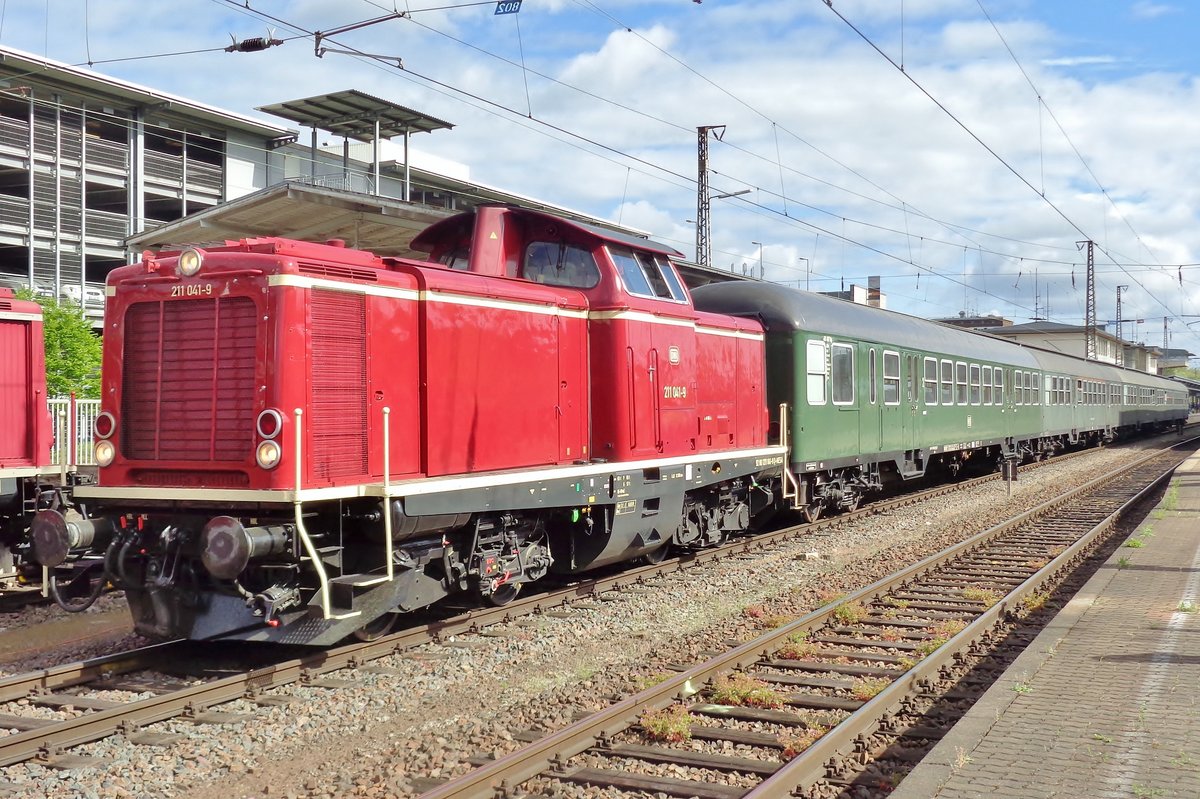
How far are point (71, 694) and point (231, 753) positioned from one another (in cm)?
179

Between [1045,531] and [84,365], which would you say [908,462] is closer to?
[1045,531]

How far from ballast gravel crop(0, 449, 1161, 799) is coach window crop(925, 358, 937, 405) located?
27.4 feet

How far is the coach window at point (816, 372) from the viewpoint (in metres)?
14.4

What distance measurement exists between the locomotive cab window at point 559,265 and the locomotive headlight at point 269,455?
12.0 feet

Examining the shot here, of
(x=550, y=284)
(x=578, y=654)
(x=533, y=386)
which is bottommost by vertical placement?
(x=578, y=654)

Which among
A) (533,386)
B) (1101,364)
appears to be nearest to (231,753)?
(533,386)

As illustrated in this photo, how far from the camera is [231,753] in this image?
222 inches

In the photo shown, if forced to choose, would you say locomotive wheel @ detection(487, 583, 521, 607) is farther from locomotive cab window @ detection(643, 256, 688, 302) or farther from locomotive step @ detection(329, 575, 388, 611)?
locomotive cab window @ detection(643, 256, 688, 302)

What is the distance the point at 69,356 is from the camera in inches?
883

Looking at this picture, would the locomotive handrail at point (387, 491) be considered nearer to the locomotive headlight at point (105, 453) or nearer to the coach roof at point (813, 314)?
the locomotive headlight at point (105, 453)

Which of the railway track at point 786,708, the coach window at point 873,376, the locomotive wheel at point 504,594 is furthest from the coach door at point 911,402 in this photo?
the locomotive wheel at point 504,594

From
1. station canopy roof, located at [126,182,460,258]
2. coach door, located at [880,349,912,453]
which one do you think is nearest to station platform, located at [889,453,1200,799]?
coach door, located at [880,349,912,453]

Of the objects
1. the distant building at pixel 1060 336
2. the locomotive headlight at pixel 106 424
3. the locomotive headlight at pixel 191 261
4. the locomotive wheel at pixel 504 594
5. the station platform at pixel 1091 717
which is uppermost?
the distant building at pixel 1060 336

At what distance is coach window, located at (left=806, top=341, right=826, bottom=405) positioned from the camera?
14.4 metres
